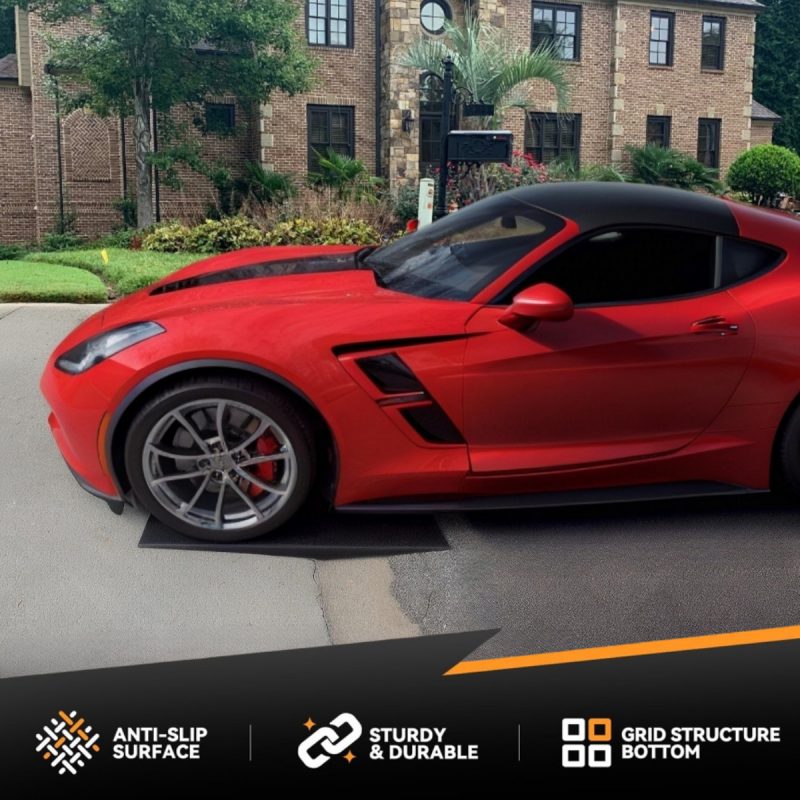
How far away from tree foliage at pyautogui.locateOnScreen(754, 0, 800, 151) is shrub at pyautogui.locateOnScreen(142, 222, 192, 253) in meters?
27.5

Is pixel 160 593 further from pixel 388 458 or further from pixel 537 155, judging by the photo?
pixel 537 155

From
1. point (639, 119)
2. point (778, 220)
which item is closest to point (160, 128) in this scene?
point (639, 119)

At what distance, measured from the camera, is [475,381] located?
13.0 ft

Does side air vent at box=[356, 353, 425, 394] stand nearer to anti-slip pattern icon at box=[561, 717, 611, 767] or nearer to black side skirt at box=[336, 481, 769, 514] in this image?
black side skirt at box=[336, 481, 769, 514]

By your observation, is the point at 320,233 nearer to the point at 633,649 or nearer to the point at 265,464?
the point at 265,464

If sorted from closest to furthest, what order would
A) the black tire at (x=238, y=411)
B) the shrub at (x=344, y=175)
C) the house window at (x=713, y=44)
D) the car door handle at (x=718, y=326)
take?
the black tire at (x=238, y=411) → the car door handle at (x=718, y=326) → the shrub at (x=344, y=175) → the house window at (x=713, y=44)

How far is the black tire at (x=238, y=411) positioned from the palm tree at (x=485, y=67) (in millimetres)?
20805

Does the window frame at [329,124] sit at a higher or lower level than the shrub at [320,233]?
higher

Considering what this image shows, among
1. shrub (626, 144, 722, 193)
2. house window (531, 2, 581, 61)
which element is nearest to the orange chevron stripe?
shrub (626, 144, 722, 193)

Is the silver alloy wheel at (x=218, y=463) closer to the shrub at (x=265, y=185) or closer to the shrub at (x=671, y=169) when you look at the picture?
the shrub at (x=265, y=185)

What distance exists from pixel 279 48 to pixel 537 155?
9745mm

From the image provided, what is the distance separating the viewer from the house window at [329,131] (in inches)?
1053

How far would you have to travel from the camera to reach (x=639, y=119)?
98.3 feet

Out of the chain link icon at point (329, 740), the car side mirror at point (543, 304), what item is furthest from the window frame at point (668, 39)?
the chain link icon at point (329, 740)
